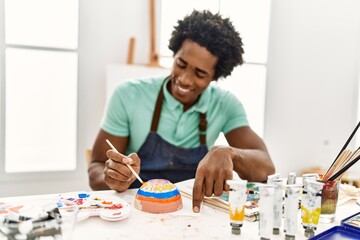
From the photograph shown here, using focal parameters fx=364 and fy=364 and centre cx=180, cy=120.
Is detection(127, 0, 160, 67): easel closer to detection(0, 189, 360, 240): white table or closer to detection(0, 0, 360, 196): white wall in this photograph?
detection(0, 0, 360, 196): white wall

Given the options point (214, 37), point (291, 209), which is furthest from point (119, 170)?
Answer: point (214, 37)

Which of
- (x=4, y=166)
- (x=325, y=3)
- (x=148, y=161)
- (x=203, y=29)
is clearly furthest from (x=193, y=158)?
(x=325, y=3)

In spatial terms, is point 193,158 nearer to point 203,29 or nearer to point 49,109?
point 203,29

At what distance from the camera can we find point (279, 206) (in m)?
0.75

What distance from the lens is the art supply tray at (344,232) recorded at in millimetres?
761

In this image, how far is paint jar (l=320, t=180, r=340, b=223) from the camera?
0.86 metres

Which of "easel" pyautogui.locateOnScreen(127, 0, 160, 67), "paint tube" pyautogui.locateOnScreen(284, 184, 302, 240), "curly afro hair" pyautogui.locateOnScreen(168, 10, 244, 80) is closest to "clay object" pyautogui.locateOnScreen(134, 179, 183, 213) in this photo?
"paint tube" pyautogui.locateOnScreen(284, 184, 302, 240)

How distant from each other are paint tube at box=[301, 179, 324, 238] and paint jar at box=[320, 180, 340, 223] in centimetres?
10

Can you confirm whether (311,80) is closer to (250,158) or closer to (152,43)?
(152,43)

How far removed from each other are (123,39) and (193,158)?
1.10 meters

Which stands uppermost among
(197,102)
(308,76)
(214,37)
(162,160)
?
(214,37)

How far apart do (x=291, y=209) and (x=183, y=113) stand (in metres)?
0.81

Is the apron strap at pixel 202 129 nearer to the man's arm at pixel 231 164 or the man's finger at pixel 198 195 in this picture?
the man's arm at pixel 231 164

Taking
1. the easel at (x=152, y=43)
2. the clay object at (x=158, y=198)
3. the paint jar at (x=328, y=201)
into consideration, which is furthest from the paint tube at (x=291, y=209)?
the easel at (x=152, y=43)
